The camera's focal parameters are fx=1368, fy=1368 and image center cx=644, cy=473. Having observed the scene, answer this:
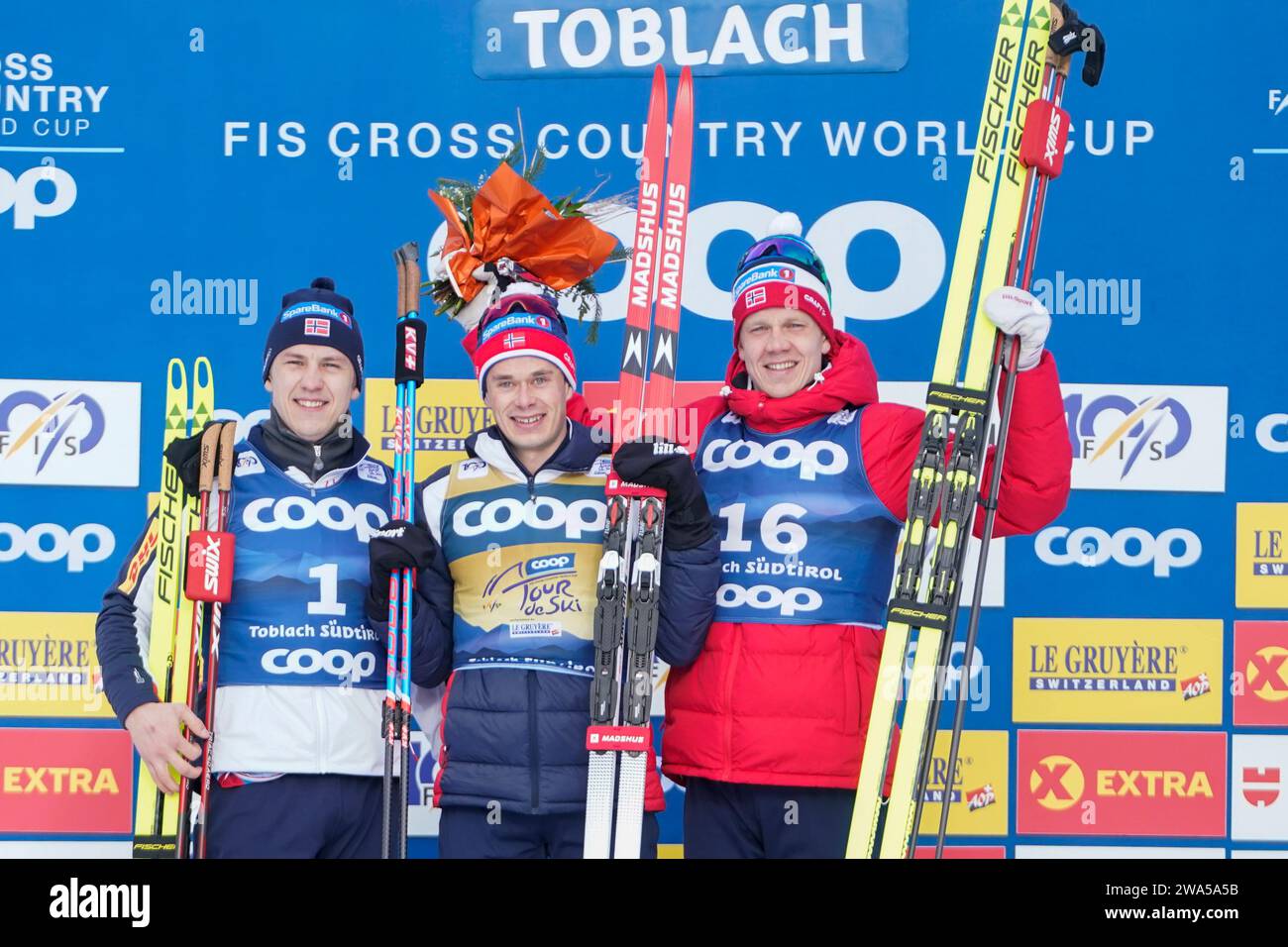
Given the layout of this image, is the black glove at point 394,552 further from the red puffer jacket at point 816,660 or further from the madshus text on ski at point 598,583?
the red puffer jacket at point 816,660

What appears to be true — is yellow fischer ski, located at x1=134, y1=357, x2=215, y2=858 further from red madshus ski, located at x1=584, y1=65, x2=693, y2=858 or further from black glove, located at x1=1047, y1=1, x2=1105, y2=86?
black glove, located at x1=1047, y1=1, x2=1105, y2=86

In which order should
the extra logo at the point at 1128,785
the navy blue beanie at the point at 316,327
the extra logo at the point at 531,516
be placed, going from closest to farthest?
the extra logo at the point at 531,516
the navy blue beanie at the point at 316,327
the extra logo at the point at 1128,785

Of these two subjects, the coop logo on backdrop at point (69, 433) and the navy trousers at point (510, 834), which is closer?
the navy trousers at point (510, 834)

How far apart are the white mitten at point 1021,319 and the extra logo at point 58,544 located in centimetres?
274

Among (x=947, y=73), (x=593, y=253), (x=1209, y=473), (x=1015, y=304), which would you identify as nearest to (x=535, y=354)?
(x=593, y=253)

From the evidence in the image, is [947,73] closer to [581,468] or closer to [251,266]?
[581,468]

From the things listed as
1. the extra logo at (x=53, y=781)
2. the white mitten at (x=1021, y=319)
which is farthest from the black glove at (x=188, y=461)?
the white mitten at (x=1021, y=319)

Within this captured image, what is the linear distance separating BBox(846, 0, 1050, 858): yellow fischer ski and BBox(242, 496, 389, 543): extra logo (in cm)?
117

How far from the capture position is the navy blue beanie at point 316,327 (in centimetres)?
312

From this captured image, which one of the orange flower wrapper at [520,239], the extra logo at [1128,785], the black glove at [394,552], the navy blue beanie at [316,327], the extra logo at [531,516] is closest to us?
the black glove at [394,552]

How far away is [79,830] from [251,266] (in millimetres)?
1788

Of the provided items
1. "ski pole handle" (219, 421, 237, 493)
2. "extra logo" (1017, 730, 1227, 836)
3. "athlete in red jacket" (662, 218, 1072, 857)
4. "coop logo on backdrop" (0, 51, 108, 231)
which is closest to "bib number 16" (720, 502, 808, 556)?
"athlete in red jacket" (662, 218, 1072, 857)

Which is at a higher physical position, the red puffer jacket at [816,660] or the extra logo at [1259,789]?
the red puffer jacket at [816,660]

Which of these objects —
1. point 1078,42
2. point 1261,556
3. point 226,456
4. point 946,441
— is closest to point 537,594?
point 226,456
